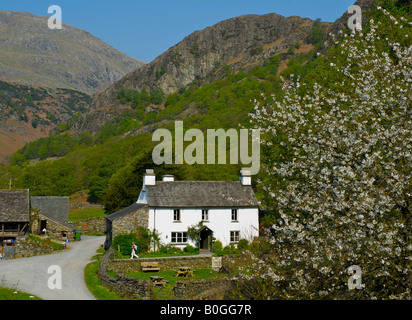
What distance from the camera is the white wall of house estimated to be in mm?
45812

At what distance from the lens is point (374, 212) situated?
1278cm

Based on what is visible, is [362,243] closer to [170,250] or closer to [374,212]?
[374,212]

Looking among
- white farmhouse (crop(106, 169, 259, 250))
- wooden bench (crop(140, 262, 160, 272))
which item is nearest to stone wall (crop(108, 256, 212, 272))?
wooden bench (crop(140, 262, 160, 272))

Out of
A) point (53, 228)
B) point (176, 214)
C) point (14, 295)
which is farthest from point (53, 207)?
point (14, 295)

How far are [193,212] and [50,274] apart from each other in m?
16.5

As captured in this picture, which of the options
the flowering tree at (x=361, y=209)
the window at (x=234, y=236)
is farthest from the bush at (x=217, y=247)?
the flowering tree at (x=361, y=209)

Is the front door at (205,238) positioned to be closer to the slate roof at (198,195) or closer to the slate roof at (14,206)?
the slate roof at (198,195)

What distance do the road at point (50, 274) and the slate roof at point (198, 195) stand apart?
31.3 ft

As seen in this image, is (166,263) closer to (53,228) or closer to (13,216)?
(13,216)

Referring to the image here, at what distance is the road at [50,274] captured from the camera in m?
28.4

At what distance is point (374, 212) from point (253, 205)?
117 feet

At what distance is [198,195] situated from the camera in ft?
158

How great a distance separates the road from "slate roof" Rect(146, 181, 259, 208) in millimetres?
9553

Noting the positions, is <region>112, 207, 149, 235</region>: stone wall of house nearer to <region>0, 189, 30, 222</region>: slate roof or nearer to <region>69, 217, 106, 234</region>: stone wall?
<region>0, 189, 30, 222</region>: slate roof
